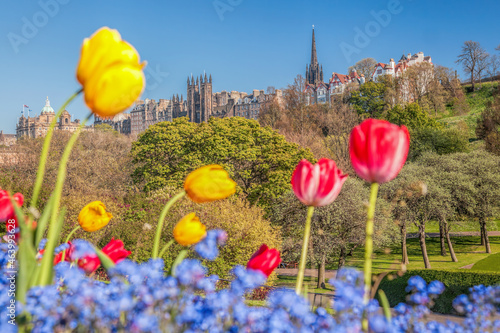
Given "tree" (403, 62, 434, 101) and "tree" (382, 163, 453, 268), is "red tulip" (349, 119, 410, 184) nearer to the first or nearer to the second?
"tree" (382, 163, 453, 268)

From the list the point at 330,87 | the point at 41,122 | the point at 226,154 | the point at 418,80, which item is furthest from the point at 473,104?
the point at 41,122

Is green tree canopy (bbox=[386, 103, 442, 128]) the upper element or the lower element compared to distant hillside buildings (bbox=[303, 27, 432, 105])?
lower

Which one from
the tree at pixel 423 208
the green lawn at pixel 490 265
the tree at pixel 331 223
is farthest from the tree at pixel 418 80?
the green lawn at pixel 490 265

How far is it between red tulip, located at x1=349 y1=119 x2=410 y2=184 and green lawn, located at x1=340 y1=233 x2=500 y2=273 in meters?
21.4

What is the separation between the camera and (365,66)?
90938 mm

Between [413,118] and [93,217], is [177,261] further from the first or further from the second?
[413,118]

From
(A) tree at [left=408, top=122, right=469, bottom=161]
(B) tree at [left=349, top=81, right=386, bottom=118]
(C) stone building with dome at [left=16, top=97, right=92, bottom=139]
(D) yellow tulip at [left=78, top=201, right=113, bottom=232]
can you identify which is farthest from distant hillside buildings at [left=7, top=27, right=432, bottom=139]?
(D) yellow tulip at [left=78, top=201, right=113, bottom=232]

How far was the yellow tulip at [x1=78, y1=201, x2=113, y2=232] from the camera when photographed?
104 inches

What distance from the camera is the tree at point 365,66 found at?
87.9 m

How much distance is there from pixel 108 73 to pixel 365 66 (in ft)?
313

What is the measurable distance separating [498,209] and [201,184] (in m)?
27.6

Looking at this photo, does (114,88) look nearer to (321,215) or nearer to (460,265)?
(321,215)

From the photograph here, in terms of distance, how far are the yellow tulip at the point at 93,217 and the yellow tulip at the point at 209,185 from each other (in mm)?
803

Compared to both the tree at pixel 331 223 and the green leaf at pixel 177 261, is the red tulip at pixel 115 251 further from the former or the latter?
the tree at pixel 331 223
